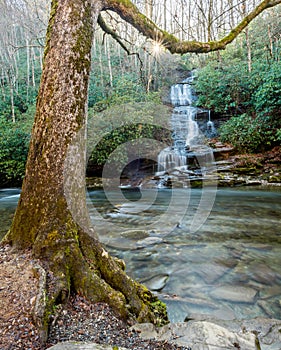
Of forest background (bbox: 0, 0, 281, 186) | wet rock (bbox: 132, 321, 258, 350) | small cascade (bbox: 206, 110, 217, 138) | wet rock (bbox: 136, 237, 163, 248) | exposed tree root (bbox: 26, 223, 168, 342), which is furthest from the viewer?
small cascade (bbox: 206, 110, 217, 138)

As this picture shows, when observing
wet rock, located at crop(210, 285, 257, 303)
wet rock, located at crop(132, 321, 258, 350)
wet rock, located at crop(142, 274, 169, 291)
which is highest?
wet rock, located at crop(132, 321, 258, 350)

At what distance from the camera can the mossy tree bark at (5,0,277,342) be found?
2.17 meters

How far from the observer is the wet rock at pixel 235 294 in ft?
10.4

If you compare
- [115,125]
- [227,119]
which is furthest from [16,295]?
[227,119]

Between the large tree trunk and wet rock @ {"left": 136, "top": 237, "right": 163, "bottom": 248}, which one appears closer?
the large tree trunk

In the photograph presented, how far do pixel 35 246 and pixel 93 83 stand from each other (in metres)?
19.7

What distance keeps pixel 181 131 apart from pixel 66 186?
573 inches

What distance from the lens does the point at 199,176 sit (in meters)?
12.1

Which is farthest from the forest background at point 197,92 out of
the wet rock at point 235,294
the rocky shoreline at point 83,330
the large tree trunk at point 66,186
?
the rocky shoreline at point 83,330

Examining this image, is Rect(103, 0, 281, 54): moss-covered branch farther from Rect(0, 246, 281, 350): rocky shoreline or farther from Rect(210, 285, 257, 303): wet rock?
Rect(210, 285, 257, 303): wet rock

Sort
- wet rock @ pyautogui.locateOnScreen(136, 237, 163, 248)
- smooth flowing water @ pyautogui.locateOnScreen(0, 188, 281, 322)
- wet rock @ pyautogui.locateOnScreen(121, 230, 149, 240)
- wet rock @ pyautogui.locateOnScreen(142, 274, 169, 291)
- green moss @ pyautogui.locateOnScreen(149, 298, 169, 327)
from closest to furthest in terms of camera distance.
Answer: green moss @ pyautogui.locateOnScreen(149, 298, 169, 327), smooth flowing water @ pyautogui.locateOnScreen(0, 188, 281, 322), wet rock @ pyautogui.locateOnScreen(142, 274, 169, 291), wet rock @ pyautogui.locateOnScreen(136, 237, 163, 248), wet rock @ pyautogui.locateOnScreen(121, 230, 149, 240)

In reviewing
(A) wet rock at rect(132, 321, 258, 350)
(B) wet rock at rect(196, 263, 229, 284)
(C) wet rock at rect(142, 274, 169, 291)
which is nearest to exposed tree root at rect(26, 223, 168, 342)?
(A) wet rock at rect(132, 321, 258, 350)

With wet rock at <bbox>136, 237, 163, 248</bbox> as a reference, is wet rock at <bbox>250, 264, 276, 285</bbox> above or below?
below

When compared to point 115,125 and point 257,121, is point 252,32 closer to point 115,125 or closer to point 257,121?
point 257,121
